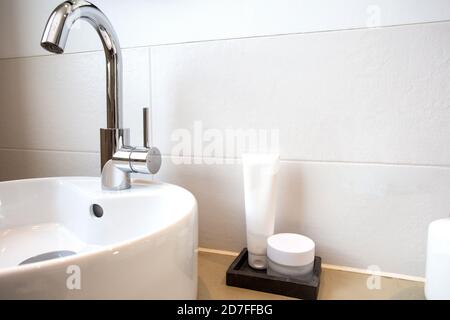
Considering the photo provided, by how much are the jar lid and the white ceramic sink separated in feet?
0.42

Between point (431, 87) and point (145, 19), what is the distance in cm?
51

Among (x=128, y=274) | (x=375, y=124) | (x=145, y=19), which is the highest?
(x=145, y=19)

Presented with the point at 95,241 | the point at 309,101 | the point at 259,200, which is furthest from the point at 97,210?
the point at 309,101

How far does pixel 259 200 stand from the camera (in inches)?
19.8

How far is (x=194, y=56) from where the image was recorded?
0.58 m

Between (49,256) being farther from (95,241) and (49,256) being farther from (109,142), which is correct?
(109,142)

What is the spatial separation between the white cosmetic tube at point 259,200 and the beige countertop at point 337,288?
0.06 meters

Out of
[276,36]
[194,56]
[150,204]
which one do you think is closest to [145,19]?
[194,56]

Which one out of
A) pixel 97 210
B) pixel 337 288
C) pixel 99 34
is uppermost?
pixel 99 34

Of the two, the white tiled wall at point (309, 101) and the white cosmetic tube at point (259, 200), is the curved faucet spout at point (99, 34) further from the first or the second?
the white cosmetic tube at point (259, 200)

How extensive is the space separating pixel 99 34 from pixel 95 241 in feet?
1.12

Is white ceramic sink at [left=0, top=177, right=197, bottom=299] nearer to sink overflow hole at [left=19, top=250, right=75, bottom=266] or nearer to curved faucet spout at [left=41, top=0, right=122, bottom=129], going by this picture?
sink overflow hole at [left=19, top=250, right=75, bottom=266]
